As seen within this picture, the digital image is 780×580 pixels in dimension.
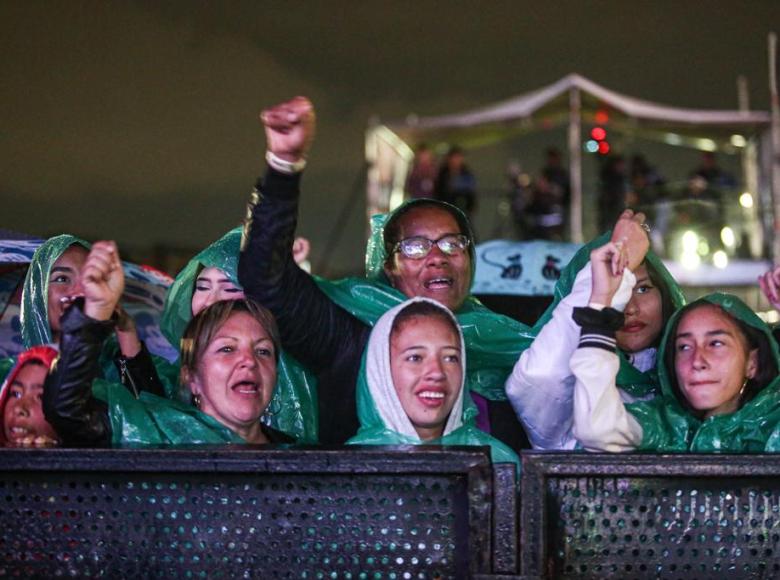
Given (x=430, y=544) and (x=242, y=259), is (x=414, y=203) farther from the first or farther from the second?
(x=430, y=544)

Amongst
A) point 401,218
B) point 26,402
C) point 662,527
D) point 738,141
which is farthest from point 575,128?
point 662,527

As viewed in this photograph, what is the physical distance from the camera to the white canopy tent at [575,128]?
11.2 meters

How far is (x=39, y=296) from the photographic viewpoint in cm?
325

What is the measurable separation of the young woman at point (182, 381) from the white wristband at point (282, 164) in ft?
1.25

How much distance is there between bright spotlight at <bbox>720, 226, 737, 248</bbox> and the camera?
1038 centimetres

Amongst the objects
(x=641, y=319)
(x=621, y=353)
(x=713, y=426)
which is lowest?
(x=713, y=426)

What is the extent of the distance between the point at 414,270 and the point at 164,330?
2.83 feet

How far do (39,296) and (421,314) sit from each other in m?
1.28

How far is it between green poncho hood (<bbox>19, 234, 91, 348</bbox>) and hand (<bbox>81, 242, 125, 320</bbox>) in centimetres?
122

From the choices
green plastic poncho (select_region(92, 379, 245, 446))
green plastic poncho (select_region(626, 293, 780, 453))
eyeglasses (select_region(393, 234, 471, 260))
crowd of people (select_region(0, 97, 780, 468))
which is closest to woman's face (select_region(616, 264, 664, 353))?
crowd of people (select_region(0, 97, 780, 468))

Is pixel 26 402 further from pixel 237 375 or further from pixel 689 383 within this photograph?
pixel 689 383

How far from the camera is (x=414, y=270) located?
3.24m

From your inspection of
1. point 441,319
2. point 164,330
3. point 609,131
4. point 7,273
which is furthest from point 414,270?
point 609,131

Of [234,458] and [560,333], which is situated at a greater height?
[560,333]
